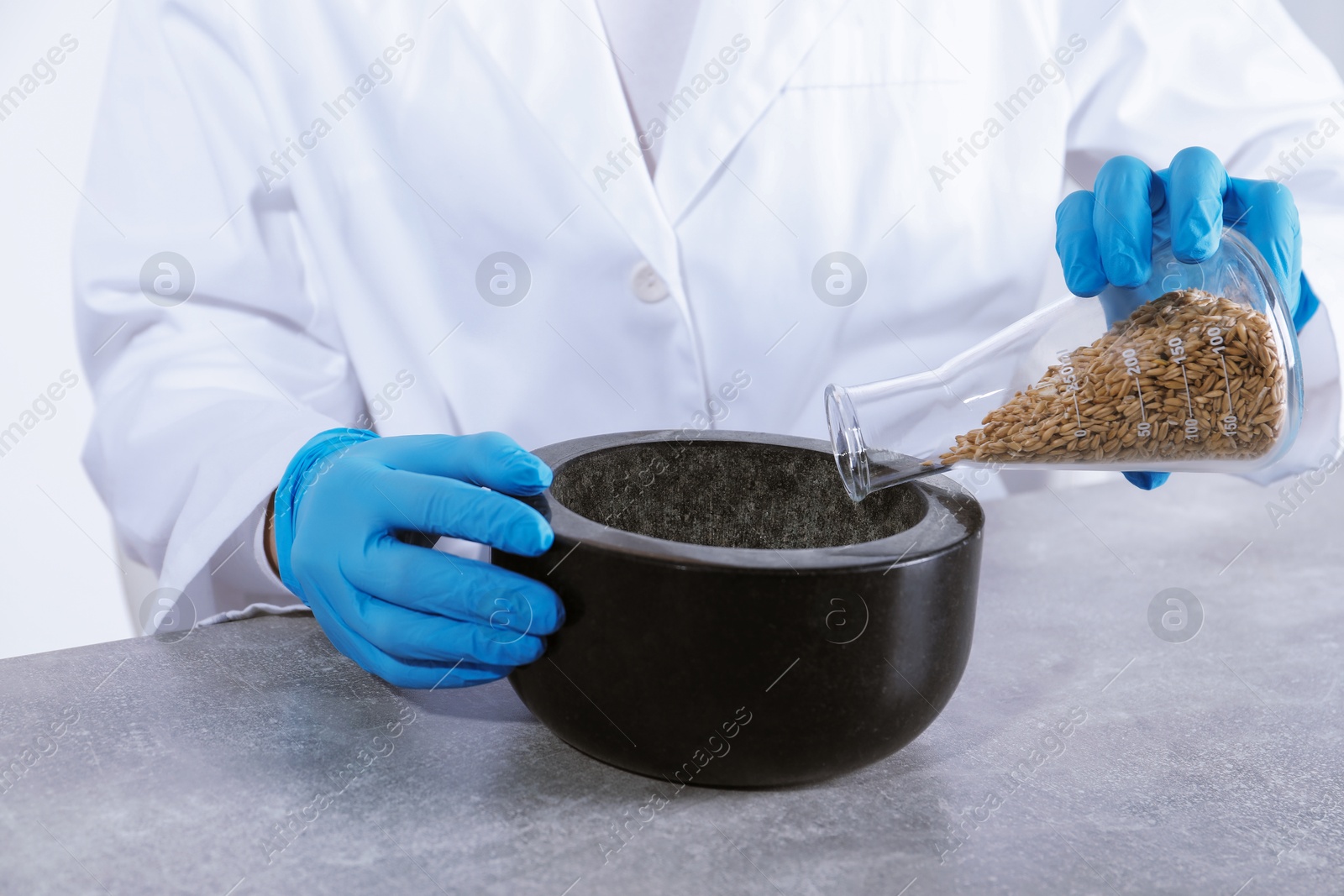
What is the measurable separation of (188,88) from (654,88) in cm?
45

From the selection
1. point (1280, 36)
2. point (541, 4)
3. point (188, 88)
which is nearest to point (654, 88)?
point (541, 4)

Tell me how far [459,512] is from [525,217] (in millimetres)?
490

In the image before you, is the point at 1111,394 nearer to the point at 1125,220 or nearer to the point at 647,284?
the point at 1125,220

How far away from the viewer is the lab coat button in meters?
0.93

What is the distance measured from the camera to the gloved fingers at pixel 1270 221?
774mm

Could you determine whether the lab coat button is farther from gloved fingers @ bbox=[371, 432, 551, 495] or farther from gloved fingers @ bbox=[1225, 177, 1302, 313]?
gloved fingers @ bbox=[1225, 177, 1302, 313]

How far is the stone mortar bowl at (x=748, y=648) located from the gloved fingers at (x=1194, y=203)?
0.79 ft

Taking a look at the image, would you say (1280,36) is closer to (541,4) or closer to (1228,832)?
(541,4)

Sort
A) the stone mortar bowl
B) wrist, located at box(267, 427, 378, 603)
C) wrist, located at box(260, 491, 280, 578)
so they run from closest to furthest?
the stone mortar bowl → wrist, located at box(267, 427, 378, 603) → wrist, located at box(260, 491, 280, 578)

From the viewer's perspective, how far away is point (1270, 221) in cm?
78

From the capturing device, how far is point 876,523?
2.08 ft

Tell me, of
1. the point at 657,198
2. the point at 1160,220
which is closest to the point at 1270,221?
the point at 1160,220

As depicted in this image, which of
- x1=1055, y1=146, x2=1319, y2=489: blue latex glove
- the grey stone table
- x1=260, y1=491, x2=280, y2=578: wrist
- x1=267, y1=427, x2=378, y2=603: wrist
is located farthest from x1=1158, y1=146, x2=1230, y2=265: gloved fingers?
x1=260, y1=491, x2=280, y2=578: wrist

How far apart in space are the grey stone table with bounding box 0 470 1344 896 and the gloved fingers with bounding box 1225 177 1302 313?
0.96ft
